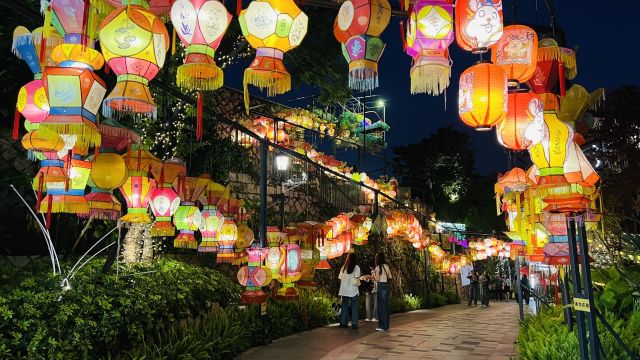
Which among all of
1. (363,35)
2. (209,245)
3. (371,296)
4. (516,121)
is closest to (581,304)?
Result: (516,121)

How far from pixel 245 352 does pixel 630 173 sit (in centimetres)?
759

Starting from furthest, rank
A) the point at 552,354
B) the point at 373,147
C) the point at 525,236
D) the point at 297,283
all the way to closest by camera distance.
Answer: the point at 373,147 < the point at 297,283 < the point at 525,236 < the point at 552,354

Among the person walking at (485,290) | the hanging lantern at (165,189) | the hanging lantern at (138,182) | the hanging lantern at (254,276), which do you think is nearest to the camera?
the hanging lantern at (138,182)

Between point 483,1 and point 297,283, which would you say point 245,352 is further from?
point 483,1

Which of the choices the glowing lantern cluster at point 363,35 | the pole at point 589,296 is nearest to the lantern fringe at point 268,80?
the glowing lantern cluster at point 363,35

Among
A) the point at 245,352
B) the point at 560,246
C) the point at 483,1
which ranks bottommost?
the point at 245,352

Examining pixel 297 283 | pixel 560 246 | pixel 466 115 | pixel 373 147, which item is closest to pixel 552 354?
pixel 560 246

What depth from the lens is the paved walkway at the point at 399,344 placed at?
802 centimetres

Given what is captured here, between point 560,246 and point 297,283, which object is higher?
point 560,246

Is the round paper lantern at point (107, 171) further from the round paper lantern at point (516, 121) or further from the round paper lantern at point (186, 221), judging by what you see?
the round paper lantern at point (516, 121)

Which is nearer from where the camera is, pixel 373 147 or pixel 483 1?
pixel 483 1

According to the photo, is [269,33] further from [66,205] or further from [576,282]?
[576,282]

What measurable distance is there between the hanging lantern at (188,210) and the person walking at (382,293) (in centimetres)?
508

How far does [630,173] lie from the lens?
28.1ft
